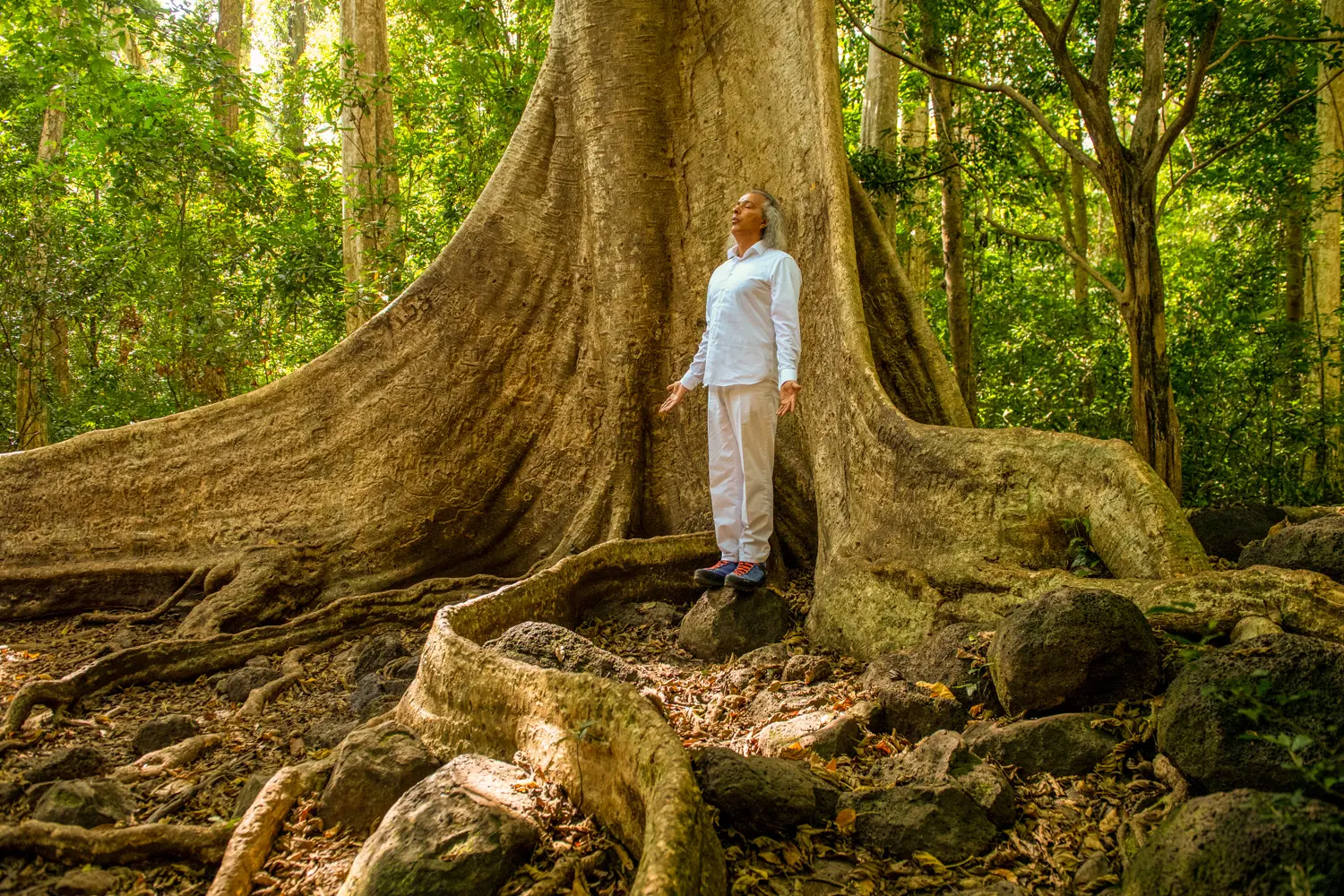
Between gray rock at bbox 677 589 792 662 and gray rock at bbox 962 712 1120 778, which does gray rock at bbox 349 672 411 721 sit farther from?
gray rock at bbox 962 712 1120 778

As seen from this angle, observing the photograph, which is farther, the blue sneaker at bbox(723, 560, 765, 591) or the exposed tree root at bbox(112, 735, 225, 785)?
the blue sneaker at bbox(723, 560, 765, 591)

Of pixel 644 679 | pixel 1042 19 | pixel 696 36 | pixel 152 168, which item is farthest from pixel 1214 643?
pixel 152 168

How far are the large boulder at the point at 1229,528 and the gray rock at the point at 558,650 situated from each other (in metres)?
3.05

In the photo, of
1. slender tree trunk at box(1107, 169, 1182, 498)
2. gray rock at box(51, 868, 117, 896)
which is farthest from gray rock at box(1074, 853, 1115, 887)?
slender tree trunk at box(1107, 169, 1182, 498)

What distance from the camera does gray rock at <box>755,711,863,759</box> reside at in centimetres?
293

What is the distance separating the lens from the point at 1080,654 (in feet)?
8.87

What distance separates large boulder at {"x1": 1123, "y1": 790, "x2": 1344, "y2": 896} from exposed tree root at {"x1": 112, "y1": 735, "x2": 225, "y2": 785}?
3098 mm

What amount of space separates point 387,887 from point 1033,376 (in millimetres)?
8562

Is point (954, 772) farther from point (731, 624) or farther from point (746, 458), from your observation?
point (746, 458)

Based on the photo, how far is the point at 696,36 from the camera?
5684 millimetres

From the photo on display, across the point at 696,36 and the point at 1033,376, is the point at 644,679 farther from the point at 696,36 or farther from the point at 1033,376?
the point at 1033,376

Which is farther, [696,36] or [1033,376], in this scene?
[1033,376]

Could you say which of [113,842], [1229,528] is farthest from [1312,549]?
[113,842]

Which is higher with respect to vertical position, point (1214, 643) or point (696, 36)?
point (696, 36)
